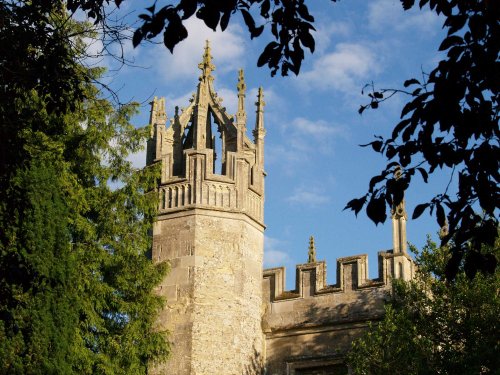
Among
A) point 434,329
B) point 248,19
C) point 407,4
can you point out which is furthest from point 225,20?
point 434,329

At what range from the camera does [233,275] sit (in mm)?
17906

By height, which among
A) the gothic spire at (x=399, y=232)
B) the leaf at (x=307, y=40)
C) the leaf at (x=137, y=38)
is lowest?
the leaf at (x=137, y=38)

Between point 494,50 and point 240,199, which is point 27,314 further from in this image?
point 494,50

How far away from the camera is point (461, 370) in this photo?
1513 centimetres

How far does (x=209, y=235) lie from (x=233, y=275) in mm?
855

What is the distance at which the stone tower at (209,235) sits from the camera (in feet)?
57.1

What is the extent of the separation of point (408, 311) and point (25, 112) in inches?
322

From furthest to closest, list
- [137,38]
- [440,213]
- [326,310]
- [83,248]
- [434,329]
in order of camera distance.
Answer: [326,310] < [83,248] < [434,329] < [440,213] < [137,38]

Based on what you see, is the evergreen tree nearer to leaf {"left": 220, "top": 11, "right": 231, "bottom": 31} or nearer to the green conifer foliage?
the green conifer foliage

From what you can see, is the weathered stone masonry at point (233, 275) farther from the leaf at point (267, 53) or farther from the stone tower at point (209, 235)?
the leaf at point (267, 53)

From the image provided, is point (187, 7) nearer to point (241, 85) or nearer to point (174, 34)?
point (174, 34)

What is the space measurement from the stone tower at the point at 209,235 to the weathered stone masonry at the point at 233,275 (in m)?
0.02

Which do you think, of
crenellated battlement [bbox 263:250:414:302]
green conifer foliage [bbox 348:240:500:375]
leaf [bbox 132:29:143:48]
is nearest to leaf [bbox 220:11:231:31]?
leaf [bbox 132:29:143:48]

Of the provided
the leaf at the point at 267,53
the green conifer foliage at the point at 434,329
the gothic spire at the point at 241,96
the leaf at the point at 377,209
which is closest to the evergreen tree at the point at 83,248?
the gothic spire at the point at 241,96
